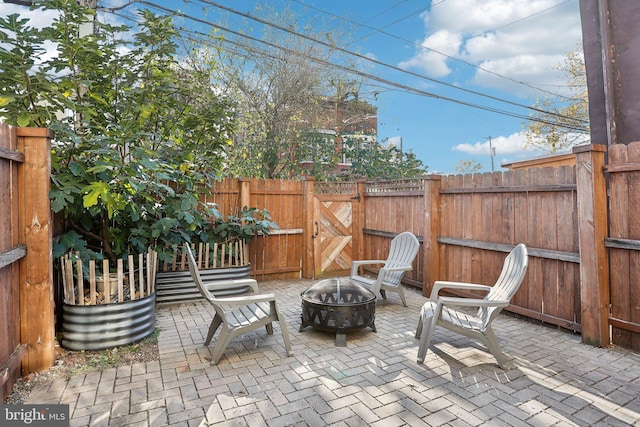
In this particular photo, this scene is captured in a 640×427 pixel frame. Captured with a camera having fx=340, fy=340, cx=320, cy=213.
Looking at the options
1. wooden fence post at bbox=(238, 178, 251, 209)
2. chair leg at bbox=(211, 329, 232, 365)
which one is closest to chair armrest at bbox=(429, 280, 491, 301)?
chair leg at bbox=(211, 329, 232, 365)

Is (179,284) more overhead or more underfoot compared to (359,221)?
more underfoot

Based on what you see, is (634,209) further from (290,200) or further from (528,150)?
(528,150)

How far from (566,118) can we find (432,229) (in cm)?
1387

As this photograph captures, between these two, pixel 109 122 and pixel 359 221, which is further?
pixel 359 221

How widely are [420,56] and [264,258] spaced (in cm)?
787

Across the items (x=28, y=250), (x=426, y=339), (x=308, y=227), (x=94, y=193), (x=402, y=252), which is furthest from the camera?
(x=308, y=227)

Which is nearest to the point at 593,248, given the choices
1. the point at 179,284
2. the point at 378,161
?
the point at 179,284

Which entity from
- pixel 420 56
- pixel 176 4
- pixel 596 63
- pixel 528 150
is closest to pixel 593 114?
pixel 596 63

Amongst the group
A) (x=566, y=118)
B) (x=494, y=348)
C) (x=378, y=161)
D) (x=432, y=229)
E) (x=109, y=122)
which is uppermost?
(x=566, y=118)

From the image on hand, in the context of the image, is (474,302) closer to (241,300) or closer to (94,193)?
(241,300)

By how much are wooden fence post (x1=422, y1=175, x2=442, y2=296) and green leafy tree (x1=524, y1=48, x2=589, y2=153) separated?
41.3ft
